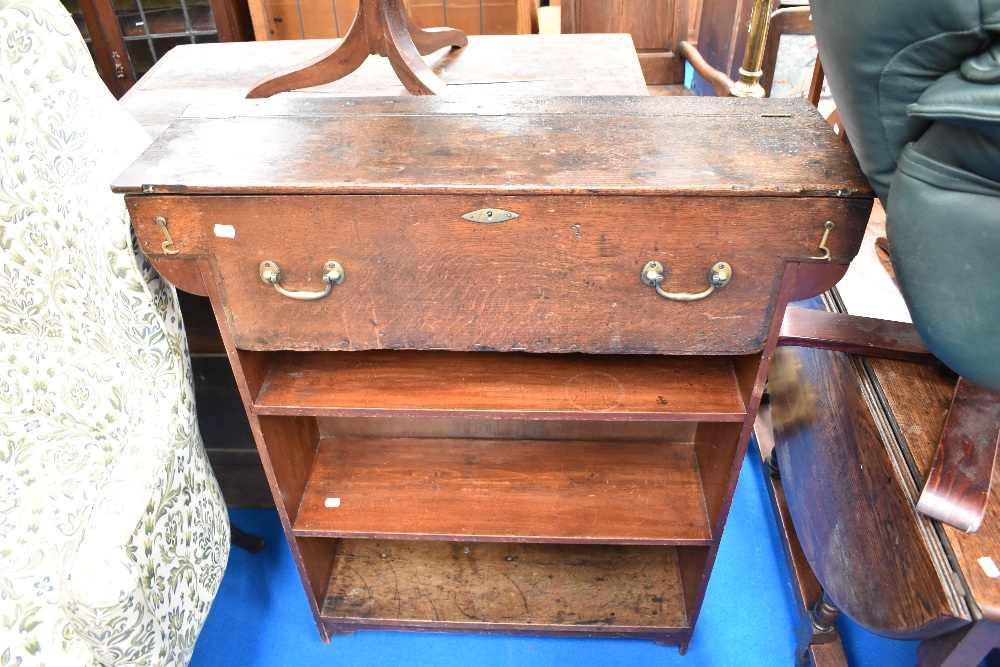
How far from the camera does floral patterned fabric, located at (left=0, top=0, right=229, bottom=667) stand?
3.32 ft

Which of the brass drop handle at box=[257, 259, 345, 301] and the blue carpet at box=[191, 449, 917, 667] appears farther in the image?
the blue carpet at box=[191, 449, 917, 667]

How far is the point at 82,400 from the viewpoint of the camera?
4.14 ft

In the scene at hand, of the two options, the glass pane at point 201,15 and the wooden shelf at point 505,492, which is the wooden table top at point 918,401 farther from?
the glass pane at point 201,15

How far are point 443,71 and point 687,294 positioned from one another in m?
0.89

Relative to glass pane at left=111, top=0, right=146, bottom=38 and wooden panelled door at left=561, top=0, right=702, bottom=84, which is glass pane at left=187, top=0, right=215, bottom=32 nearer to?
glass pane at left=111, top=0, right=146, bottom=38

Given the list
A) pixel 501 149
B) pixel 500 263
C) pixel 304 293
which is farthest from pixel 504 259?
pixel 304 293

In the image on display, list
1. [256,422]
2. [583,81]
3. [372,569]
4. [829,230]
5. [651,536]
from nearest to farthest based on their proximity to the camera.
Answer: [829,230] < [256,422] < [651,536] < [583,81] < [372,569]

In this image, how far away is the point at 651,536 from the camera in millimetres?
1285

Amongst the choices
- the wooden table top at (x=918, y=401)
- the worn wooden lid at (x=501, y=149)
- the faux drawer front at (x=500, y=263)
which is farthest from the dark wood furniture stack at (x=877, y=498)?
the worn wooden lid at (x=501, y=149)

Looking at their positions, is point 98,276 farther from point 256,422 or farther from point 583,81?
point 583,81

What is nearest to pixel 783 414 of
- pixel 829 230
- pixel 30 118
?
pixel 829 230

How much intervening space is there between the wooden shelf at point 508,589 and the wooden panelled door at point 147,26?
88.9 inches

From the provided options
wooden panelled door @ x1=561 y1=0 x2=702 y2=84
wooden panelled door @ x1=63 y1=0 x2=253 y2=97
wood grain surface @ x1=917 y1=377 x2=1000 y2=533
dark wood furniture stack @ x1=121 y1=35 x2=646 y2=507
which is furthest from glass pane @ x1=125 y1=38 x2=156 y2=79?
wood grain surface @ x1=917 y1=377 x2=1000 y2=533

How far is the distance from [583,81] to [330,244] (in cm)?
81
